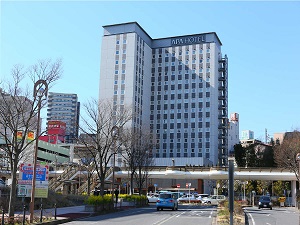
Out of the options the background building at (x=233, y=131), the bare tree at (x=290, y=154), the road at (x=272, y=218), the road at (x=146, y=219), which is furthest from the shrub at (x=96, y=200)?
the background building at (x=233, y=131)

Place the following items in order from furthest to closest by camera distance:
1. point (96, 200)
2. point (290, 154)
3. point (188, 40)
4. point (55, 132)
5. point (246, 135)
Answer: point (246, 135)
point (55, 132)
point (188, 40)
point (290, 154)
point (96, 200)

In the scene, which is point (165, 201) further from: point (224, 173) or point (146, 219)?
point (224, 173)

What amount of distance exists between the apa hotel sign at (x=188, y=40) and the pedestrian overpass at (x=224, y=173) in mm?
60816

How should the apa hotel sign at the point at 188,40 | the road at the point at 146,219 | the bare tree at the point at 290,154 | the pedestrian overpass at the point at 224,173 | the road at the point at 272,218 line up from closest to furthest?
the road at the point at 146,219 < the road at the point at 272,218 < the bare tree at the point at 290,154 < the pedestrian overpass at the point at 224,173 < the apa hotel sign at the point at 188,40

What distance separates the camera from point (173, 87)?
119m

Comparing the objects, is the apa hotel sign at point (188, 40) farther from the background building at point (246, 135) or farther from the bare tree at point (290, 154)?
the background building at point (246, 135)

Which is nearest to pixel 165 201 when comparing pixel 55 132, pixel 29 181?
pixel 29 181

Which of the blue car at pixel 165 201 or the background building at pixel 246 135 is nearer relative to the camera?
the blue car at pixel 165 201

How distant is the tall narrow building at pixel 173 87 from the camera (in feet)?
362

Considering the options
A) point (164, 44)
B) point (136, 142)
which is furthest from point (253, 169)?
point (164, 44)

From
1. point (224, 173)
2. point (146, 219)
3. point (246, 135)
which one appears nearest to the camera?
point (146, 219)

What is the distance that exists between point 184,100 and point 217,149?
17.5m

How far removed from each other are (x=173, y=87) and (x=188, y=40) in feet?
49.7

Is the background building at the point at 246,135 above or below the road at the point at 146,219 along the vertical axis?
above
